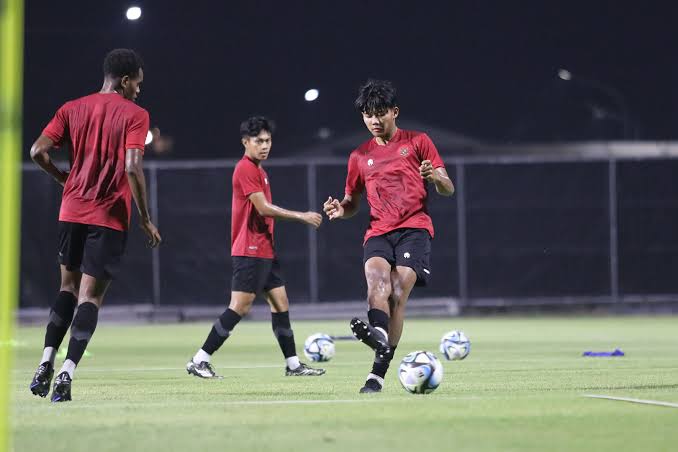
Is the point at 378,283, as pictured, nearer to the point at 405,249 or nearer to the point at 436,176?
the point at 405,249

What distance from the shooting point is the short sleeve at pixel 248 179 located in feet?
38.5

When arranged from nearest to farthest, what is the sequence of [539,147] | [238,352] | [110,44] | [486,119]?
[238,352] < [110,44] < [539,147] < [486,119]

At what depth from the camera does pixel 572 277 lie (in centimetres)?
2491

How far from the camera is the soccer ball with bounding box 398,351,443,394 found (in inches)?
343

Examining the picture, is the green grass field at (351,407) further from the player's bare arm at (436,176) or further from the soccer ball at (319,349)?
the player's bare arm at (436,176)

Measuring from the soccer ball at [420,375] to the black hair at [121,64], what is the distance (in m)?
2.71

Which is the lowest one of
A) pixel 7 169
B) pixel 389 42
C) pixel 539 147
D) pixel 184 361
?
pixel 184 361

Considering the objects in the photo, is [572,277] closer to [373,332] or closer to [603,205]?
[603,205]

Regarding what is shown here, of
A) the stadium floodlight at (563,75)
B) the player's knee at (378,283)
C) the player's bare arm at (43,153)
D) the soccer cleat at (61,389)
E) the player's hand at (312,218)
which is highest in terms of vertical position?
the stadium floodlight at (563,75)

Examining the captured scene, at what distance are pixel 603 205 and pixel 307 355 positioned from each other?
13.1m

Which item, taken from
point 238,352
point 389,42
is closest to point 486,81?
point 389,42

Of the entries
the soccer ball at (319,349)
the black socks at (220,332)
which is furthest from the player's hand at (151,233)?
the soccer ball at (319,349)

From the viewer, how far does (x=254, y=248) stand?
11.7 meters

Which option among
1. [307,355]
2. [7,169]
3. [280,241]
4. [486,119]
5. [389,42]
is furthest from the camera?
[486,119]
